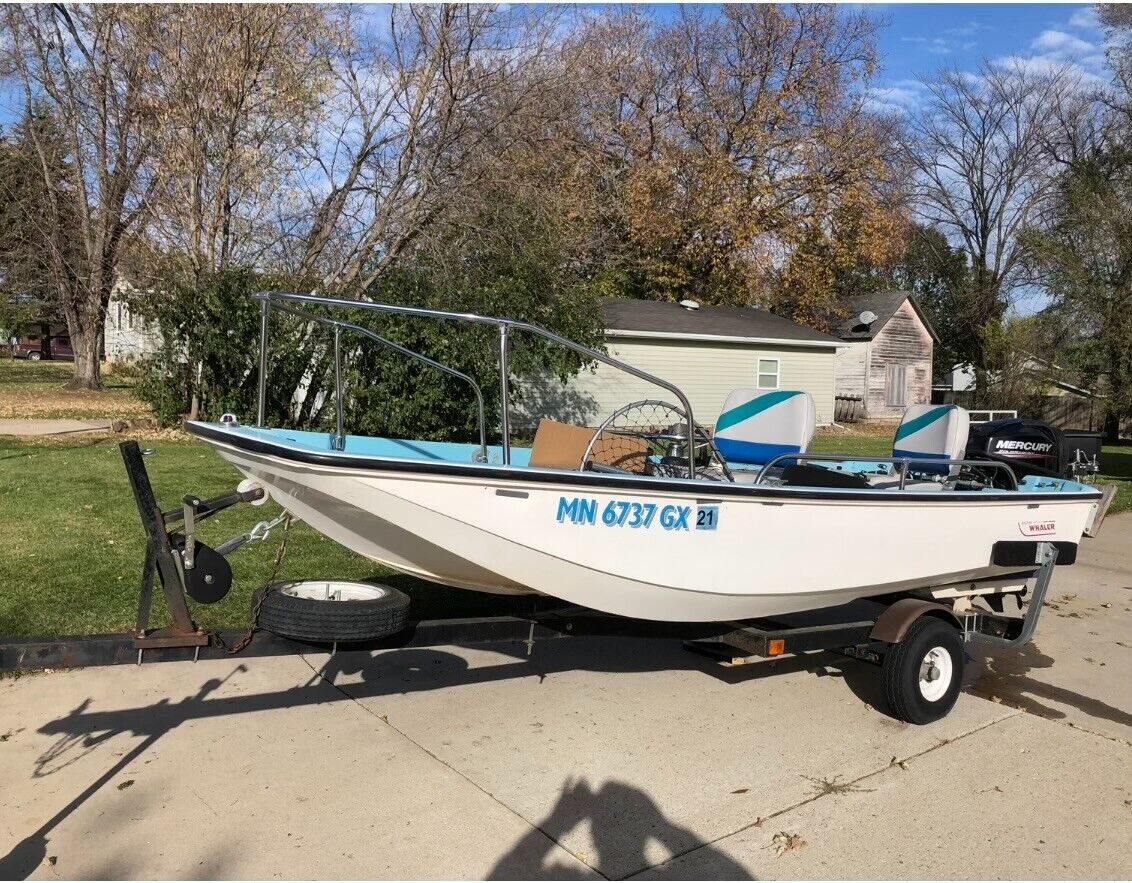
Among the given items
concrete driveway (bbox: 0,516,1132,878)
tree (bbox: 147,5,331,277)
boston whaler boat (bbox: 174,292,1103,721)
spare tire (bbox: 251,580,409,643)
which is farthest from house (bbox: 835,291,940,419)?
spare tire (bbox: 251,580,409,643)

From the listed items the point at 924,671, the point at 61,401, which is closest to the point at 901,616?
the point at 924,671

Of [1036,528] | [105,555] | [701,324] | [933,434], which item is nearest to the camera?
[1036,528]

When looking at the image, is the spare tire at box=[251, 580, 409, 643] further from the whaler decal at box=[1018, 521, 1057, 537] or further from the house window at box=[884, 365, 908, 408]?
the house window at box=[884, 365, 908, 408]

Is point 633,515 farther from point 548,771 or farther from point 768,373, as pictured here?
point 768,373

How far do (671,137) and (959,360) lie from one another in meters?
22.4

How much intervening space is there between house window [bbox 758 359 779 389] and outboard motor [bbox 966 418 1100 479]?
58.7 ft

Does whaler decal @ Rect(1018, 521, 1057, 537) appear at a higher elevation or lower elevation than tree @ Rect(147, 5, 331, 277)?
lower

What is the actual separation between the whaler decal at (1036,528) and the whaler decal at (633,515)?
2.37 m

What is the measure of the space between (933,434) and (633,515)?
317 centimetres

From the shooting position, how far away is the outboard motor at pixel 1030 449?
25.4 ft

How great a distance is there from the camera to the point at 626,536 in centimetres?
407

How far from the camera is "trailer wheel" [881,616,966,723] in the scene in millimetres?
4957

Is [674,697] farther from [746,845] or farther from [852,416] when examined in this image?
[852,416]

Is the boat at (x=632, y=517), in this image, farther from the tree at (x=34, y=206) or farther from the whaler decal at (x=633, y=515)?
the tree at (x=34, y=206)
